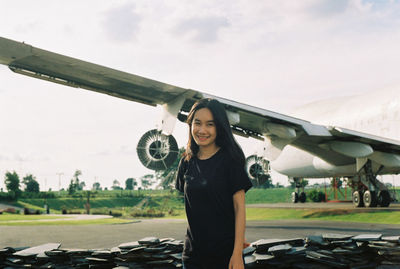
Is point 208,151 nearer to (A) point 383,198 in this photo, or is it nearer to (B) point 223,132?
(B) point 223,132

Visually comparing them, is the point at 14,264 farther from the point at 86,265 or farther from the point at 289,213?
the point at 289,213

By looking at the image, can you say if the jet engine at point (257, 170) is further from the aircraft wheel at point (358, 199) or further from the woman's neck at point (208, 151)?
the woman's neck at point (208, 151)

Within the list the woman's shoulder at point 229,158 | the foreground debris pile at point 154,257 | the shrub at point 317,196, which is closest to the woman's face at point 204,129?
the woman's shoulder at point 229,158

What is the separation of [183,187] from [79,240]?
924cm

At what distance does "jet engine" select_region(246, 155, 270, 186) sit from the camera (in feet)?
76.1

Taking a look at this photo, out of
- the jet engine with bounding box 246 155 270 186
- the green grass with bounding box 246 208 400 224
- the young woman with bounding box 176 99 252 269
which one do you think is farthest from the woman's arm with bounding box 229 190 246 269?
the jet engine with bounding box 246 155 270 186

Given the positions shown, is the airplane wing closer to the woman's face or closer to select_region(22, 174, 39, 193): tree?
the woman's face

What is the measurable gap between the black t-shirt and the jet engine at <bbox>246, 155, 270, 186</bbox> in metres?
19.7

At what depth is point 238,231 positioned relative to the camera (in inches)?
121

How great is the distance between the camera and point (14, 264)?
6.99 m

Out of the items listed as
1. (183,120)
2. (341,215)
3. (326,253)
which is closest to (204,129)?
(326,253)

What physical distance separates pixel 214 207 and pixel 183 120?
1325cm

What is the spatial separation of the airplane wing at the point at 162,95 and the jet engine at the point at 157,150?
1428 millimetres

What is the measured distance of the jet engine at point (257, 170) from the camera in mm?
23188
